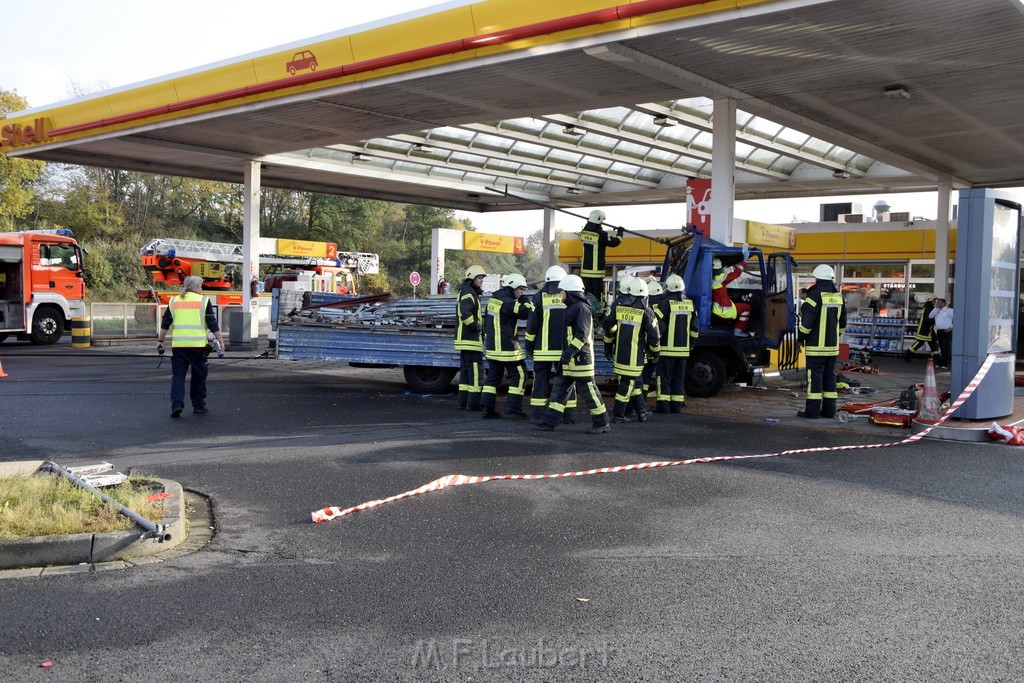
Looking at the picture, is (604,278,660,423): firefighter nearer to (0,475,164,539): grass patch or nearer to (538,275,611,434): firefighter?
(538,275,611,434): firefighter

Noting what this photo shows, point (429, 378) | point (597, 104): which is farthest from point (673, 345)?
point (597, 104)

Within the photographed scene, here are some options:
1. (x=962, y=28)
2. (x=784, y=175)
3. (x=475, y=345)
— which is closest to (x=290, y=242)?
(x=784, y=175)

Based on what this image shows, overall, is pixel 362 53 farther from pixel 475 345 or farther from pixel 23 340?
pixel 23 340

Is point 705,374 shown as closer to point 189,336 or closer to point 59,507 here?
point 189,336

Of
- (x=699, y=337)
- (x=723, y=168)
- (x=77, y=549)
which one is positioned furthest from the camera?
(x=723, y=168)

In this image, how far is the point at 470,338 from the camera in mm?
11555

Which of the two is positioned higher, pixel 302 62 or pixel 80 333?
pixel 302 62

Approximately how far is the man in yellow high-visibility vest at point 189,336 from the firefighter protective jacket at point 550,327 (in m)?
4.01

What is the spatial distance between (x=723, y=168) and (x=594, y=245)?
101 inches

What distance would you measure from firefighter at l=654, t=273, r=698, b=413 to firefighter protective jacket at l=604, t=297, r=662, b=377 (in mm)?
933

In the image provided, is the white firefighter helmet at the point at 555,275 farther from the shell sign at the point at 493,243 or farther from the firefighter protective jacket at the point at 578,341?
the shell sign at the point at 493,243

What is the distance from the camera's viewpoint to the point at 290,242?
35531 millimetres

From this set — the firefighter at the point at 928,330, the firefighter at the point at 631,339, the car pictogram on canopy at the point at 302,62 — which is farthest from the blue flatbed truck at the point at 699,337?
the firefighter at the point at 928,330

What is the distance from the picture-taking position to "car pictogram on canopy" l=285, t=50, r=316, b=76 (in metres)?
14.2
